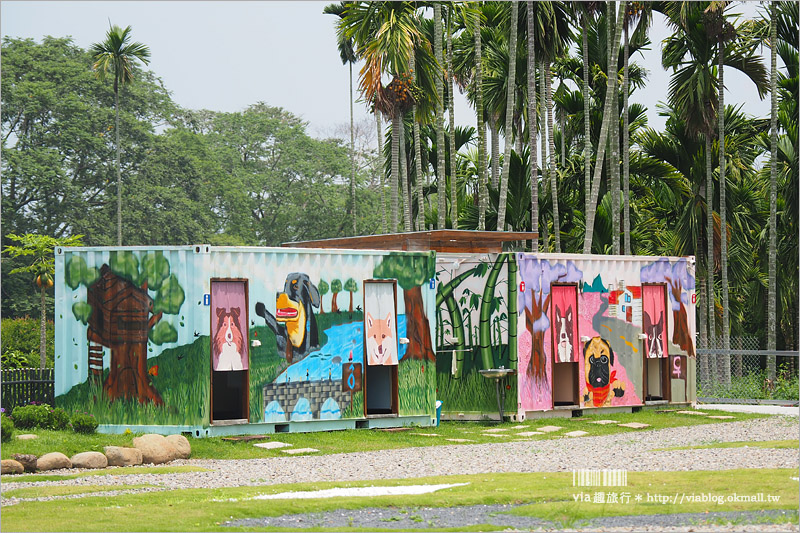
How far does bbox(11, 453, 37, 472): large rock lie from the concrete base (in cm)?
347

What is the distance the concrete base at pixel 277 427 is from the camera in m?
17.1

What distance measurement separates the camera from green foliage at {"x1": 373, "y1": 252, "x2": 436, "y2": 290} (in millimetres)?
19328

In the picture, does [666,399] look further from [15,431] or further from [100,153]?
[100,153]

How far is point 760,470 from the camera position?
41.6 feet

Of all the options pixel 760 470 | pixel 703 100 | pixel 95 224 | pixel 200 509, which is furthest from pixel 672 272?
pixel 95 224

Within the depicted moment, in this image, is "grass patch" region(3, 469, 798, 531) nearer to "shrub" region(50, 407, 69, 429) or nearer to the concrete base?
the concrete base

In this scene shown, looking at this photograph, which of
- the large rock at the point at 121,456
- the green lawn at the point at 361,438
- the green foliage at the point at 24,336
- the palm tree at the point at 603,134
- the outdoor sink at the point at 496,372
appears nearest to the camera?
the large rock at the point at 121,456

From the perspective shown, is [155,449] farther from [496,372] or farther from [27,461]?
[496,372]

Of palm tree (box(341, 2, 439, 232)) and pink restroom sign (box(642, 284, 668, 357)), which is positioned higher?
palm tree (box(341, 2, 439, 232))

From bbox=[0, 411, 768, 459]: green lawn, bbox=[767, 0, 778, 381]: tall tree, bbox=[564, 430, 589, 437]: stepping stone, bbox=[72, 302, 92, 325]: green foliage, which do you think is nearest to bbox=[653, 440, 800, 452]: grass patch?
bbox=[564, 430, 589, 437]: stepping stone

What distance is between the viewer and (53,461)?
1400 centimetres

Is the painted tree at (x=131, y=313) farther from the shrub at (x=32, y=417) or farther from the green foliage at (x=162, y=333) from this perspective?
the shrub at (x=32, y=417)

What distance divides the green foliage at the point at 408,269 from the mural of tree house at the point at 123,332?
433 cm

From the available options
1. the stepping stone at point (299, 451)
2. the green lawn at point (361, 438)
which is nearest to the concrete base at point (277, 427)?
the green lawn at point (361, 438)
